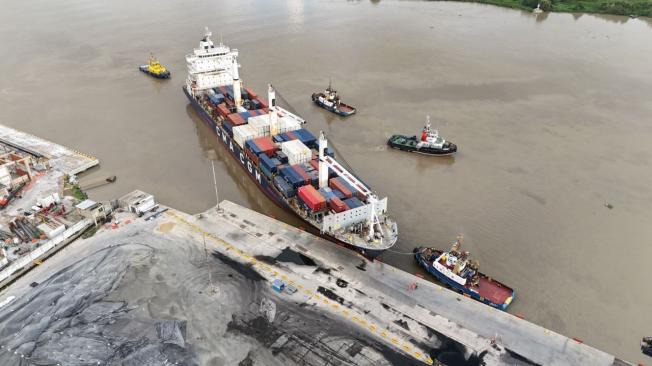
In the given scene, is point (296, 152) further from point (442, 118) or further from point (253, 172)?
point (442, 118)

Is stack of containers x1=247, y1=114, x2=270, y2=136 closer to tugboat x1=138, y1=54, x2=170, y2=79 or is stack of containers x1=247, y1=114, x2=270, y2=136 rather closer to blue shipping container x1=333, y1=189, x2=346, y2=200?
blue shipping container x1=333, y1=189, x2=346, y2=200

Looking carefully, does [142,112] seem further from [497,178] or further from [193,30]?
[497,178]

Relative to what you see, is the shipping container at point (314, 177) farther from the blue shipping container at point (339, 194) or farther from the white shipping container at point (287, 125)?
the white shipping container at point (287, 125)

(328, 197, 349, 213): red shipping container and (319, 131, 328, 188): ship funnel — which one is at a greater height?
(319, 131, 328, 188): ship funnel

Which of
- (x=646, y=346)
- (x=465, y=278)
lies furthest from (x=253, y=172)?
(x=646, y=346)

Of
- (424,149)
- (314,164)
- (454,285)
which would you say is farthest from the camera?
(424,149)

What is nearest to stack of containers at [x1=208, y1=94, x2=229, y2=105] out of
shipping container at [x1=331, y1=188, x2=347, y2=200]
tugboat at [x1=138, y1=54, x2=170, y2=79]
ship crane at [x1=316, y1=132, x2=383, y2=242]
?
tugboat at [x1=138, y1=54, x2=170, y2=79]

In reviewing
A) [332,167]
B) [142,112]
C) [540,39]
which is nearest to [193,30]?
[142,112]
